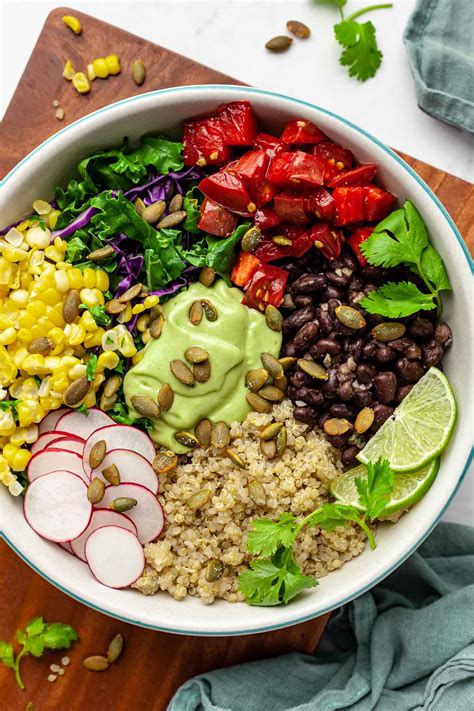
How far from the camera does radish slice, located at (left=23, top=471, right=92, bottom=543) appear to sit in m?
2.70

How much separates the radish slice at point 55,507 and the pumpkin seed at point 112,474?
99 millimetres

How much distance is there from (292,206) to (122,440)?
102cm

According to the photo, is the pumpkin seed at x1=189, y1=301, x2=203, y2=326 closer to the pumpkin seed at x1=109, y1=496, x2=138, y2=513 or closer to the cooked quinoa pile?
the cooked quinoa pile

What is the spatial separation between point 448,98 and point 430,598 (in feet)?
6.47

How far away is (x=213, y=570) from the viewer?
266 centimetres

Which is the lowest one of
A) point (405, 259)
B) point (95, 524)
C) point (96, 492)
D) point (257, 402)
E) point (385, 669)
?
point (385, 669)

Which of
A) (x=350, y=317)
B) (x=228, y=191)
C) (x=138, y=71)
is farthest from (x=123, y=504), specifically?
(x=138, y=71)

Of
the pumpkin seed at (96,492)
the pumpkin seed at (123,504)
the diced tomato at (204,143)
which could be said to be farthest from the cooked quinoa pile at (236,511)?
the diced tomato at (204,143)

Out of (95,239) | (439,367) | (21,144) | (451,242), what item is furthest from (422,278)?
(21,144)

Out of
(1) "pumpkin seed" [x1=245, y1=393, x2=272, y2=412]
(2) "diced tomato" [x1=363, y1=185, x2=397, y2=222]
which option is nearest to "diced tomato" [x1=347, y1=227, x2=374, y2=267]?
(2) "diced tomato" [x1=363, y1=185, x2=397, y2=222]

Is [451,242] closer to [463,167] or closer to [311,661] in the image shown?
[463,167]

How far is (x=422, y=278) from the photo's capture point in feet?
8.55

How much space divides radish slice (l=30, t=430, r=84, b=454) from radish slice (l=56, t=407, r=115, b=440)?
0.08 ft

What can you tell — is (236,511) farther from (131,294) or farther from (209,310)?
(131,294)
